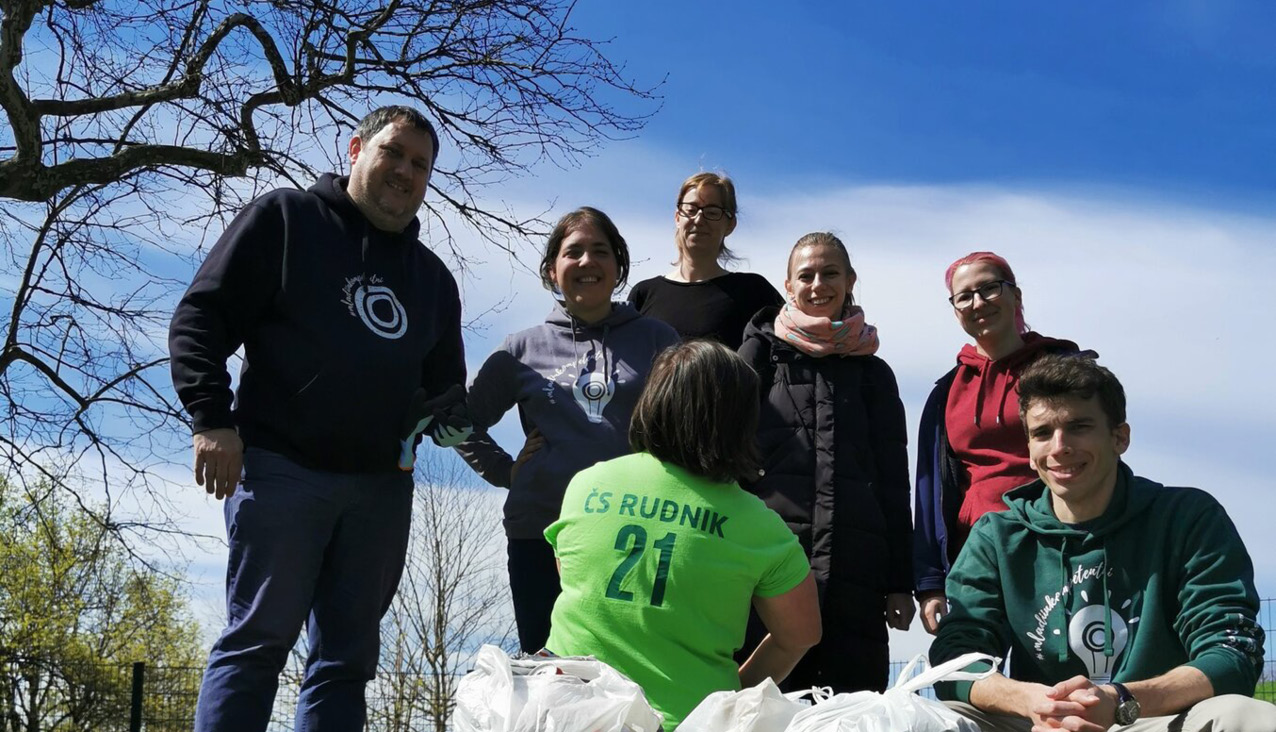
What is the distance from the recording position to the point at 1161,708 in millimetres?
2660

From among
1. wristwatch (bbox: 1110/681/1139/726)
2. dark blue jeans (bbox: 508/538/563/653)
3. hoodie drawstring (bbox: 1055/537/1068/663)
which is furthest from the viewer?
dark blue jeans (bbox: 508/538/563/653)

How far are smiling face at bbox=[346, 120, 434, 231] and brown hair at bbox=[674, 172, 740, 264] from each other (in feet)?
4.31

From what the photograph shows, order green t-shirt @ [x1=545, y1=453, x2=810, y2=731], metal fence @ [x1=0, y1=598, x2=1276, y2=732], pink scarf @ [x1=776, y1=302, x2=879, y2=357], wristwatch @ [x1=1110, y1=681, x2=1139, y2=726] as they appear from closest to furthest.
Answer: green t-shirt @ [x1=545, y1=453, x2=810, y2=731], wristwatch @ [x1=1110, y1=681, x2=1139, y2=726], pink scarf @ [x1=776, y1=302, x2=879, y2=357], metal fence @ [x1=0, y1=598, x2=1276, y2=732]

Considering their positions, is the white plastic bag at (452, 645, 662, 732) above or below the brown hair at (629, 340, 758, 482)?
below

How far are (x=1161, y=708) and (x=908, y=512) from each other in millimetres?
1333

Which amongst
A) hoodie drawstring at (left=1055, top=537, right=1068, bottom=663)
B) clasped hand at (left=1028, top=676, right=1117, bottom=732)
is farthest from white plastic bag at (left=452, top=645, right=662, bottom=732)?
hoodie drawstring at (left=1055, top=537, right=1068, bottom=663)

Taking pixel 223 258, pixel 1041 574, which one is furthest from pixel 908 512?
pixel 223 258

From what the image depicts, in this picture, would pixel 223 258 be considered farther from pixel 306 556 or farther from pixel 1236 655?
pixel 1236 655

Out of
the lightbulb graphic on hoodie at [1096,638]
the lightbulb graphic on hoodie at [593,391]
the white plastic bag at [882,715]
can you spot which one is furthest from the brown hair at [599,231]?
the white plastic bag at [882,715]

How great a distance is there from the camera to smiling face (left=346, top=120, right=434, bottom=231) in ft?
12.3

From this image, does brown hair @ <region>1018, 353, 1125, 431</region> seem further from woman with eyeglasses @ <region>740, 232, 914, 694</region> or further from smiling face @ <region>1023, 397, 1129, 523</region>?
woman with eyeglasses @ <region>740, 232, 914, 694</region>

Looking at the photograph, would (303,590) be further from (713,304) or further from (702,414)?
(713,304)

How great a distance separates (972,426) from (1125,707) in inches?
59.4

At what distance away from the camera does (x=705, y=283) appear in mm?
4641
